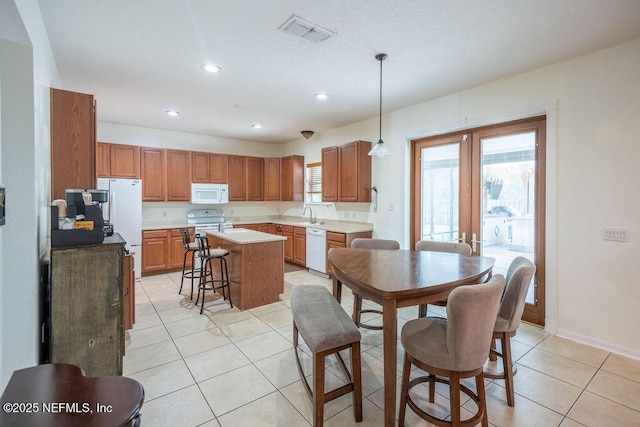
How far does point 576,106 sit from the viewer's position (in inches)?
112

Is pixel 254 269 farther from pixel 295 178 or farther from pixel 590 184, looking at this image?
pixel 590 184

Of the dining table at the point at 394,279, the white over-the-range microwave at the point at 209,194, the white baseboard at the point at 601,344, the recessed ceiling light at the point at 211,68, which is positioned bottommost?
the white baseboard at the point at 601,344

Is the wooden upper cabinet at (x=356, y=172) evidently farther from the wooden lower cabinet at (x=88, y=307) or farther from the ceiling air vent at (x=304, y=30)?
the wooden lower cabinet at (x=88, y=307)

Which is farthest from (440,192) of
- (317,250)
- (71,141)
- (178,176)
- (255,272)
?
(178,176)

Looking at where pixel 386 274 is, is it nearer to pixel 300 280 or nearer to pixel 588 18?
pixel 588 18

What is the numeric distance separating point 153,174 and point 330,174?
3182mm

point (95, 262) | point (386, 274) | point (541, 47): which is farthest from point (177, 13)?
point (541, 47)

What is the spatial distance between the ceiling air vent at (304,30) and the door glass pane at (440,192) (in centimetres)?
235

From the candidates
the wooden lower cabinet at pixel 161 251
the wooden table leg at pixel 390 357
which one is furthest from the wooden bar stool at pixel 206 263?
the wooden table leg at pixel 390 357

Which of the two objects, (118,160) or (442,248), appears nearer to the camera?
(442,248)

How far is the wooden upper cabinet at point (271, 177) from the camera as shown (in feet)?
22.1

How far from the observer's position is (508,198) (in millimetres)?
3459

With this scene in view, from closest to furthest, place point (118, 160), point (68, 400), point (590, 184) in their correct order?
point (68, 400) → point (590, 184) → point (118, 160)

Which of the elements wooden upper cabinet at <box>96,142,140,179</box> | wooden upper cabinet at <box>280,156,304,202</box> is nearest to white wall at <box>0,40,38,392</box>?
wooden upper cabinet at <box>96,142,140,179</box>
